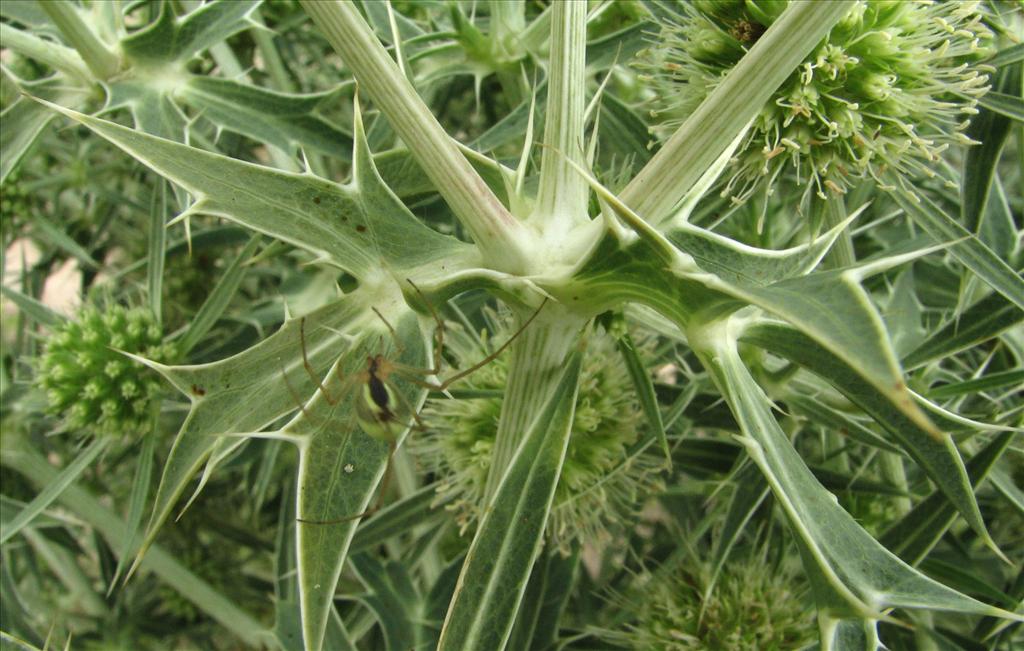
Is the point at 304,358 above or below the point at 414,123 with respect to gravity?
below

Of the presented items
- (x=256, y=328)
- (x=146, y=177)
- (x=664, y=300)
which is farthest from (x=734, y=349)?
(x=146, y=177)

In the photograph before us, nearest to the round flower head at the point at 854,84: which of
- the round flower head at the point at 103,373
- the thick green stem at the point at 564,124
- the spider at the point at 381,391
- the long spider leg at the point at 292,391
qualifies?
the thick green stem at the point at 564,124

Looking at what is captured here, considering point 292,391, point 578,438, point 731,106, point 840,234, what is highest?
point 840,234

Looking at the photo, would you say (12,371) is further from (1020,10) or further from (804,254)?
(1020,10)

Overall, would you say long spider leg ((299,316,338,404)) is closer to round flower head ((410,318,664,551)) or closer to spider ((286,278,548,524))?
spider ((286,278,548,524))

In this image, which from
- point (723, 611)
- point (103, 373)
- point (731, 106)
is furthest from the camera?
point (103, 373)

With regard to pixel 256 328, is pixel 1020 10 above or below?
above

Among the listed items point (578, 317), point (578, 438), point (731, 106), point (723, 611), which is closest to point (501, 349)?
point (578, 317)

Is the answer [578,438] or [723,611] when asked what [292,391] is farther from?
[723,611]
